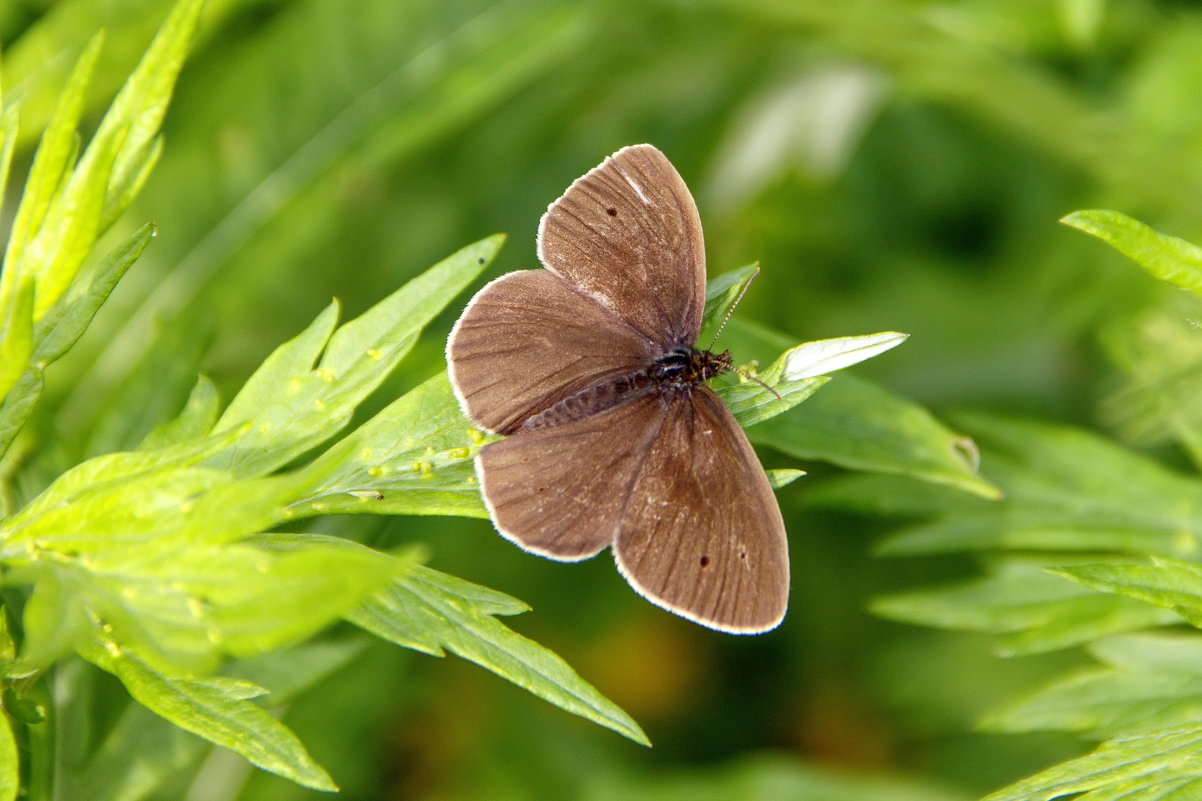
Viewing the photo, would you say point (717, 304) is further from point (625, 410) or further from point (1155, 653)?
point (1155, 653)

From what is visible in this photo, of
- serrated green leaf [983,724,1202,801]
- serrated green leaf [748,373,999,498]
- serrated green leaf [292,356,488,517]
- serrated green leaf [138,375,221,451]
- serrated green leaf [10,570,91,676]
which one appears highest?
serrated green leaf [748,373,999,498]

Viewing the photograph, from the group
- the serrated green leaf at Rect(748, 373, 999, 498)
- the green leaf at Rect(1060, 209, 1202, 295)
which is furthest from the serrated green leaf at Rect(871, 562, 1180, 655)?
the green leaf at Rect(1060, 209, 1202, 295)

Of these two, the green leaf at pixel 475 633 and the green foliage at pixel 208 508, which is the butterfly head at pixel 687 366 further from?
the green leaf at pixel 475 633

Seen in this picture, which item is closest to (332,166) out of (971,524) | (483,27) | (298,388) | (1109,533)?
(483,27)

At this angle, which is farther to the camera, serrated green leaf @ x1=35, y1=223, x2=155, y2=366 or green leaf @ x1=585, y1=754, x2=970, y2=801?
green leaf @ x1=585, y1=754, x2=970, y2=801

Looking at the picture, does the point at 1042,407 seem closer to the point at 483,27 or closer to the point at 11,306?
the point at 483,27

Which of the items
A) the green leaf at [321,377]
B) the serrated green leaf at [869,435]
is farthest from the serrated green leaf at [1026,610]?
the green leaf at [321,377]

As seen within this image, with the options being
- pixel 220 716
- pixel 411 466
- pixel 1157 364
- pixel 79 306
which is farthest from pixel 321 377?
pixel 1157 364

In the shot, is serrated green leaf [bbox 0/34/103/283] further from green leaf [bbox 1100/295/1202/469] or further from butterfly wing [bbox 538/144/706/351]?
green leaf [bbox 1100/295/1202/469]
